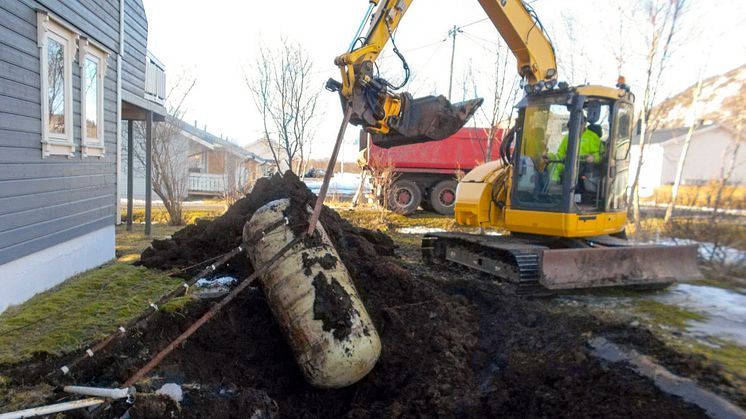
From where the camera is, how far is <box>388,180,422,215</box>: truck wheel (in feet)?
57.2

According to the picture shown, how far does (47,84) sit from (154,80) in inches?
257

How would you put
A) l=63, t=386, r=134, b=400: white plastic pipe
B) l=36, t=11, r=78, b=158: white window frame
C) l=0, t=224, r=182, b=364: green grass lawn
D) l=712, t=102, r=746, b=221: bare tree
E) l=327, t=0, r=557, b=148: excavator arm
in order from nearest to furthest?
1. l=63, t=386, r=134, b=400: white plastic pipe
2. l=0, t=224, r=182, b=364: green grass lawn
3. l=327, t=0, r=557, b=148: excavator arm
4. l=36, t=11, r=78, b=158: white window frame
5. l=712, t=102, r=746, b=221: bare tree

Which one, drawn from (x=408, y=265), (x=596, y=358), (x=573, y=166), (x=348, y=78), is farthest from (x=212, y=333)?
(x=573, y=166)

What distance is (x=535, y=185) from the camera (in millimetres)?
7410

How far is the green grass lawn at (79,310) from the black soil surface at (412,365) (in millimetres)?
635

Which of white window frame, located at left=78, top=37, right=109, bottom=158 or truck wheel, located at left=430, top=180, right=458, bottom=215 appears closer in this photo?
white window frame, located at left=78, top=37, right=109, bottom=158

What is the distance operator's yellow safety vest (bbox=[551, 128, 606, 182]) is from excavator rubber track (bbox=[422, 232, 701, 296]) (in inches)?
43.7

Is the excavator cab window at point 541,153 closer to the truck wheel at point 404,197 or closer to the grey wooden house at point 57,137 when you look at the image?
the grey wooden house at point 57,137

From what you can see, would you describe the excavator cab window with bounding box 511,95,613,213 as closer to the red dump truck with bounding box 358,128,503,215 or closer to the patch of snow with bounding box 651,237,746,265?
the patch of snow with bounding box 651,237,746,265

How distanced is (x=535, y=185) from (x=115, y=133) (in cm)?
737

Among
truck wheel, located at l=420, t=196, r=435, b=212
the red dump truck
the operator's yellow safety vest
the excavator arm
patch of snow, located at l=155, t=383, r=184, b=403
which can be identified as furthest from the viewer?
truck wheel, located at l=420, t=196, r=435, b=212

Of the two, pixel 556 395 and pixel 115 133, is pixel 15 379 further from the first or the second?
pixel 115 133

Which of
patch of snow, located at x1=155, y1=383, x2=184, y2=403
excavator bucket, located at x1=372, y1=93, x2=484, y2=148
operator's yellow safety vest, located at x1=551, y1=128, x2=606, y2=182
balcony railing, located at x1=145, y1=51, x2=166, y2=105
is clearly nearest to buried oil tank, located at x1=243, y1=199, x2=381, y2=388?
patch of snow, located at x1=155, y1=383, x2=184, y2=403

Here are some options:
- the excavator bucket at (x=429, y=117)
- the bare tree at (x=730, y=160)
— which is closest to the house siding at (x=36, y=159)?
the excavator bucket at (x=429, y=117)
